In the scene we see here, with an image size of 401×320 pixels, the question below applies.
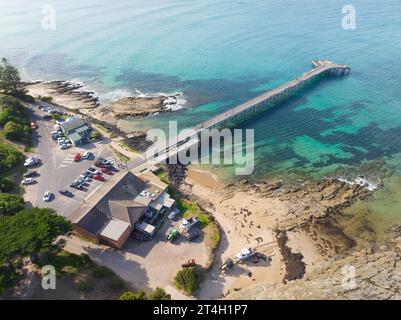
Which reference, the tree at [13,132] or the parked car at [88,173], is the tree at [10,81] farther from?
the parked car at [88,173]

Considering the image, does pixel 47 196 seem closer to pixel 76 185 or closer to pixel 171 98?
pixel 76 185

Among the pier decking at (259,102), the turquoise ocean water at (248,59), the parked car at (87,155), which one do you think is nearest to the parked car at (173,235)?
the pier decking at (259,102)

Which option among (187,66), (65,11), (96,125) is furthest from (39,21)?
(96,125)

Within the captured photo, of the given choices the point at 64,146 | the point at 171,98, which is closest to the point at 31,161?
the point at 64,146

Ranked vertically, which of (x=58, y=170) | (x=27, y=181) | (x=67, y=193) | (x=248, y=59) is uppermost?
(x=248, y=59)

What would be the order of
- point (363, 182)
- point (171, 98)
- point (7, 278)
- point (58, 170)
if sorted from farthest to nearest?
point (171, 98), point (363, 182), point (58, 170), point (7, 278)

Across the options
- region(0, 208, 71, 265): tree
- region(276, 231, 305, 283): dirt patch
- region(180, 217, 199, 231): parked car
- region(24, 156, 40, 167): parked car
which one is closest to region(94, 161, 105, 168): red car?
region(24, 156, 40, 167): parked car

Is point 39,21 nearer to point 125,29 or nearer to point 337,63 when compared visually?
point 125,29

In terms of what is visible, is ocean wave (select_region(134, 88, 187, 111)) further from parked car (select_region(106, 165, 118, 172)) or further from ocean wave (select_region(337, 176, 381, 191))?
ocean wave (select_region(337, 176, 381, 191))
